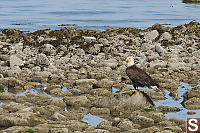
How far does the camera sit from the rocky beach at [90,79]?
34.6 feet

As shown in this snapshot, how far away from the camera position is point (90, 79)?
15117mm

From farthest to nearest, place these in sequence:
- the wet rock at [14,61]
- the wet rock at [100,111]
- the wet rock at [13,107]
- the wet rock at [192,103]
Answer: the wet rock at [14,61] → the wet rock at [192,103] → the wet rock at [100,111] → the wet rock at [13,107]

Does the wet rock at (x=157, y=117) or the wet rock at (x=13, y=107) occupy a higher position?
the wet rock at (x=13, y=107)

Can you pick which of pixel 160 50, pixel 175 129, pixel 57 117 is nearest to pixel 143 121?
pixel 175 129

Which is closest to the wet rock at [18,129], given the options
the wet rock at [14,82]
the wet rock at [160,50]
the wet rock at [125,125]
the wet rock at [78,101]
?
the wet rock at [125,125]

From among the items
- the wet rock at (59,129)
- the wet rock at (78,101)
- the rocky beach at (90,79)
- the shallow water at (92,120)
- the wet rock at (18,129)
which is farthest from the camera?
the wet rock at (78,101)

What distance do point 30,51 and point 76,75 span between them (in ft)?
20.0

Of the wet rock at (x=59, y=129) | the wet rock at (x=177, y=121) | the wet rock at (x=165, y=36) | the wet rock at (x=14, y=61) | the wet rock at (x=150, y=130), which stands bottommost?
the wet rock at (x=177, y=121)

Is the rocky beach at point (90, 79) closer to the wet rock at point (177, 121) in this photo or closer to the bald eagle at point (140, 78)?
the wet rock at point (177, 121)

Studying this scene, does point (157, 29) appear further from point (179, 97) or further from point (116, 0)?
point (116, 0)

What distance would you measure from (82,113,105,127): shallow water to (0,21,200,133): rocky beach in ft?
0.42

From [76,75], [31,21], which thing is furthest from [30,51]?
[31,21]

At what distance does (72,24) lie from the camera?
3909 centimetres

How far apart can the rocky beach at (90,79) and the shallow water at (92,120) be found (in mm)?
129
